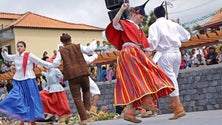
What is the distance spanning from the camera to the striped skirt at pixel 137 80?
634 centimetres

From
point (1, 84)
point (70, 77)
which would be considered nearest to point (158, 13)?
point (70, 77)

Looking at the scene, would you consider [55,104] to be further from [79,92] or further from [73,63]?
[73,63]

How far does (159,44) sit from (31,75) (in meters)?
2.74

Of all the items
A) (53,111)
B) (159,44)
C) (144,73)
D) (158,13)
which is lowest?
(53,111)

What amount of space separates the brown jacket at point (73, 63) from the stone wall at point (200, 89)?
3.04 meters

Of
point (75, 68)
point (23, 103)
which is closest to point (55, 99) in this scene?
point (23, 103)

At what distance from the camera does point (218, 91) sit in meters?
9.79

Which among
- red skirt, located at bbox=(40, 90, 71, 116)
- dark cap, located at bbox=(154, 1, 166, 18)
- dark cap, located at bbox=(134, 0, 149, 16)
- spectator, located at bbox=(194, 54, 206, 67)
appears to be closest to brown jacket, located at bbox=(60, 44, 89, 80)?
dark cap, located at bbox=(154, 1, 166, 18)

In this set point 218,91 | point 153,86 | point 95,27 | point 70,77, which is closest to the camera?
point 153,86

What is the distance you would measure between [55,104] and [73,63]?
2371mm

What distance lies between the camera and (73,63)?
8336mm

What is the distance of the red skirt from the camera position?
10.3 m

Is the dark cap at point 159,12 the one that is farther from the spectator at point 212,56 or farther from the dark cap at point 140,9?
the spectator at point 212,56

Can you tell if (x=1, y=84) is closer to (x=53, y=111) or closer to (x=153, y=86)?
(x=53, y=111)
